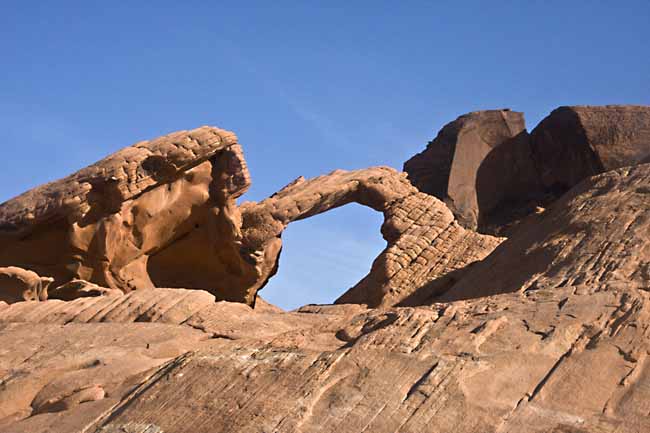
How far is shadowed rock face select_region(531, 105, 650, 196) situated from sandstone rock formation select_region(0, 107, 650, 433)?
4.80 metres

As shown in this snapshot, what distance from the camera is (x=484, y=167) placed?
61.7 feet

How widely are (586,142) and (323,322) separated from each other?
35.5ft

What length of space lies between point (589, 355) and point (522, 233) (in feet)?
14.0

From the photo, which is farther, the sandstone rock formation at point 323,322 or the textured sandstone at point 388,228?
the textured sandstone at point 388,228

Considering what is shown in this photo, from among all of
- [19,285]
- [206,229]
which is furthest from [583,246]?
[19,285]

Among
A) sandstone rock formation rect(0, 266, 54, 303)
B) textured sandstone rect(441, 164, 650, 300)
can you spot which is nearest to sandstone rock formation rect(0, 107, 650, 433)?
textured sandstone rect(441, 164, 650, 300)

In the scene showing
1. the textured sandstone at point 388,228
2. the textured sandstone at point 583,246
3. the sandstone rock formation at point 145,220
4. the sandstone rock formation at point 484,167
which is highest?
the sandstone rock formation at point 484,167

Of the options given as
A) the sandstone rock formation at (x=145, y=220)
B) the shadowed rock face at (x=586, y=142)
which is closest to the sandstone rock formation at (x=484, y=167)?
the shadowed rock face at (x=586, y=142)

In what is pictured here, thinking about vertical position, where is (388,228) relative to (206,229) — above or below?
below

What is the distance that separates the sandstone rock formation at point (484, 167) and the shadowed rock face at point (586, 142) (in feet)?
1.09

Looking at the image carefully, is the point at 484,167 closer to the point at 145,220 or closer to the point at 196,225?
the point at 196,225

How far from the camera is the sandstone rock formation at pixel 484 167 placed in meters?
18.5

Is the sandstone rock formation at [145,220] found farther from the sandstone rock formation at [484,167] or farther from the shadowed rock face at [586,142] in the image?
the shadowed rock face at [586,142]

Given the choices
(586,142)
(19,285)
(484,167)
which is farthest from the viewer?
(484,167)
